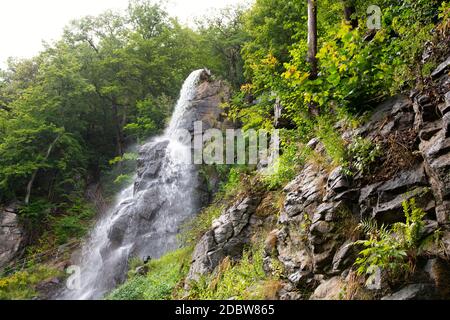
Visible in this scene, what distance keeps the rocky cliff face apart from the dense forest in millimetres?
279

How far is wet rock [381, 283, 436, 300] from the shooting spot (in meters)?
3.66

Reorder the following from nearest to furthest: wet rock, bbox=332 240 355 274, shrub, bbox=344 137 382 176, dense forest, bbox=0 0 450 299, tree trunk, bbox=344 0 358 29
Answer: wet rock, bbox=332 240 355 274
shrub, bbox=344 137 382 176
dense forest, bbox=0 0 450 299
tree trunk, bbox=344 0 358 29

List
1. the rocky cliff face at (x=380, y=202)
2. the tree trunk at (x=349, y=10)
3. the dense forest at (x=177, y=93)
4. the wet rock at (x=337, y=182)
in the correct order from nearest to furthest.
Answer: the rocky cliff face at (x=380, y=202) < the wet rock at (x=337, y=182) < the dense forest at (x=177, y=93) < the tree trunk at (x=349, y=10)

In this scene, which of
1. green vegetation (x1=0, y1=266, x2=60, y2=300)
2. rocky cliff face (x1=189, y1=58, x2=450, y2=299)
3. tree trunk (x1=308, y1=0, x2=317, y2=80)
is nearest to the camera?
rocky cliff face (x1=189, y1=58, x2=450, y2=299)

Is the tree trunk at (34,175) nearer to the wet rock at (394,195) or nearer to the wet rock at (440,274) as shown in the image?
the wet rock at (394,195)

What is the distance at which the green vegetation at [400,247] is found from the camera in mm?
3941

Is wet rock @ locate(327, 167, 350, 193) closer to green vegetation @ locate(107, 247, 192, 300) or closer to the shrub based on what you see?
the shrub

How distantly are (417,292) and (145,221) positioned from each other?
11.4 metres

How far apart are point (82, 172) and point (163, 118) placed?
227 inches

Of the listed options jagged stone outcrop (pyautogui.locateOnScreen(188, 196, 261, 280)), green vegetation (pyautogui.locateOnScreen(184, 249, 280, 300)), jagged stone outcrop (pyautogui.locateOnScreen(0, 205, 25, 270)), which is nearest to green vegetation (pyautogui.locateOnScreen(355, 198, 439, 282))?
green vegetation (pyautogui.locateOnScreen(184, 249, 280, 300))

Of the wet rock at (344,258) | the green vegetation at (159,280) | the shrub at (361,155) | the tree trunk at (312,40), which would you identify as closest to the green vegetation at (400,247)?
the wet rock at (344,258)

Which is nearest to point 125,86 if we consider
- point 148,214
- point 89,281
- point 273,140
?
point 148,214

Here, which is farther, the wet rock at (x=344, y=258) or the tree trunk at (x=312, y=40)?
the tree trunk at (x=312, y=40)

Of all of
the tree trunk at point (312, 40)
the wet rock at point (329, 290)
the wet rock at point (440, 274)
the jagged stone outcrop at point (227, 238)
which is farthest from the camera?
the jagged stone outcrop at point (227, 238)
